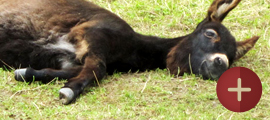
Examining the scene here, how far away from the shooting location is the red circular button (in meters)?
3.42

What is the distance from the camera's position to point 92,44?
15.3 feet

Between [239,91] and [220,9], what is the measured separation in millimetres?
1991

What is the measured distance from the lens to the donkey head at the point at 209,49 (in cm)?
471

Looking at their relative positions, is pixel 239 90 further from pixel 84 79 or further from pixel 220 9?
pixel 220 9

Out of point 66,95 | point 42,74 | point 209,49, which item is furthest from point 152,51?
point 66,95

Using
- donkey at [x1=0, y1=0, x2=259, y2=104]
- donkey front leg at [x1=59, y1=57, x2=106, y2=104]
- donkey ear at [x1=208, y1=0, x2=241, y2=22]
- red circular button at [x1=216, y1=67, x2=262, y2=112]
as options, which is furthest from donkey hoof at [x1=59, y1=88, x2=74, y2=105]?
donkey ear at [x1=208, y1=0, x2=241, y2=22]

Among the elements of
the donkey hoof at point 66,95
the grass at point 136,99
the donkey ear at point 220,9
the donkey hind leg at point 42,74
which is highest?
the donkey ear at point 220,9

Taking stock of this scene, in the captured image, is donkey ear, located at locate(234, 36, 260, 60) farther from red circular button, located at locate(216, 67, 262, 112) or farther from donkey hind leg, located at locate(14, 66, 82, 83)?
donkey hind leg, located at locate(14, 66, 82, 83)

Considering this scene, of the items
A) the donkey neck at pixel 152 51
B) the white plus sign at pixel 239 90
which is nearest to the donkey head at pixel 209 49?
the donkey neck at pixel 152 51

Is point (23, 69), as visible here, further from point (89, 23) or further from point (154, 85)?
point (154, 85)

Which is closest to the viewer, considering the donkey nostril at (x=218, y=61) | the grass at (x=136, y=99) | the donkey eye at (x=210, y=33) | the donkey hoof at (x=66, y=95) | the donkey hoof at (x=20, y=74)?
the grass at (x=136, y=99)

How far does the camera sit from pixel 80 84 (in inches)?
164

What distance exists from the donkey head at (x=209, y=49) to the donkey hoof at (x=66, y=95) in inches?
60.2

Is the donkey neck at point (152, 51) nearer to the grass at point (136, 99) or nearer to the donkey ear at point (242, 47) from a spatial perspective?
the grass at point (136, 99)
